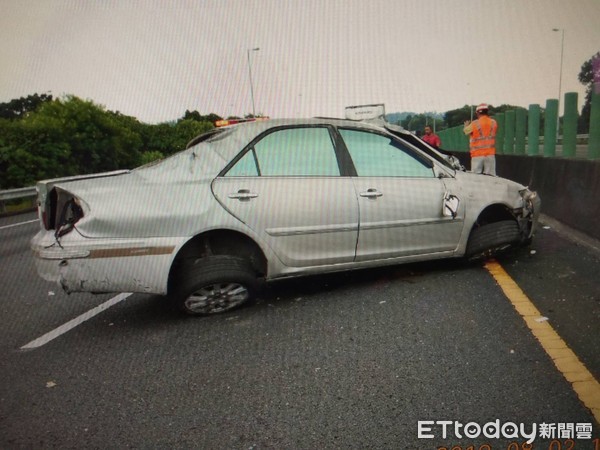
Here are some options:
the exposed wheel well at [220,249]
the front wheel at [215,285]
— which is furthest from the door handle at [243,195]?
the front wheel at [215,285]

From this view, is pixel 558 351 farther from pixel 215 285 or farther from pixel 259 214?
pixel 215 285

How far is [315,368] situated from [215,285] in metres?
1.22

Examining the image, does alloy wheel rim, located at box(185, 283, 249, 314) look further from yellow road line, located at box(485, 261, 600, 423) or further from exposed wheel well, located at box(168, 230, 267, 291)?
yellow road line, located at box(485, 261, 600, 423)

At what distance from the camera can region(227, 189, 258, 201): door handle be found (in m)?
3.63

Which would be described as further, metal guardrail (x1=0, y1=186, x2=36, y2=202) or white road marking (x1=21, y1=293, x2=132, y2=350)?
metal guardrail (x1=0, y1=186, x2=36, y2=202)

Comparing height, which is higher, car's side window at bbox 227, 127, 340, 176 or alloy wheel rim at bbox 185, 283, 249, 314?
car's side window at bbox 227, 127, 340, 176

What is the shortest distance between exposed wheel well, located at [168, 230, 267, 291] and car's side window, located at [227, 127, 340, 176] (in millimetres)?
519

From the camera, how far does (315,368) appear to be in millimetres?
2801

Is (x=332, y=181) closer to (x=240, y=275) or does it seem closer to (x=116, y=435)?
(x=240, y=275)

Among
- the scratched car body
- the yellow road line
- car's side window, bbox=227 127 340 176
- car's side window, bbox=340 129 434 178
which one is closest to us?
the yellow road line

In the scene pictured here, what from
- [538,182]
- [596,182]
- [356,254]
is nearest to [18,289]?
[356,254]

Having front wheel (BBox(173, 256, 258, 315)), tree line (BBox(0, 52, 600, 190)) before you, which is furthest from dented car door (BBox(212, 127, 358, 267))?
tree line (BBox(0, 52, 600, 190))

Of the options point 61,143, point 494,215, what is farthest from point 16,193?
point 494,215

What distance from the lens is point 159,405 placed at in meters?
2.51
